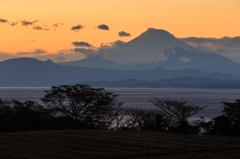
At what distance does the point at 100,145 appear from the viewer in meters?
17.0

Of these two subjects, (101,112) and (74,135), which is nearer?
(74,135)

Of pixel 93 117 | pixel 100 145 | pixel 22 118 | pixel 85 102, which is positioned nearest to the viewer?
pixel 100 145

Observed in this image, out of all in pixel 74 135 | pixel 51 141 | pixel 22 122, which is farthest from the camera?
pixel 22 122

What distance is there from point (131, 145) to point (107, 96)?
16.8 meters

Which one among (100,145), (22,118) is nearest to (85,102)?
(22,118)

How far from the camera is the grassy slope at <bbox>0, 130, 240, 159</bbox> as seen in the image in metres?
15.8

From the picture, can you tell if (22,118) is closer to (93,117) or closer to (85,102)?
(85,102)

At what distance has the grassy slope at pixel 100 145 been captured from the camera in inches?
623

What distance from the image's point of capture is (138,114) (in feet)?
119

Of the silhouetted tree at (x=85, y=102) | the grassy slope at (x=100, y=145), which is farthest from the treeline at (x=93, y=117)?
the grassy slope at (x=100, y=145)

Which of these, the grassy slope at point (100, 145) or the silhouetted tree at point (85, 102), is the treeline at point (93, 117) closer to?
the silhouetted tree at point (85, 102)

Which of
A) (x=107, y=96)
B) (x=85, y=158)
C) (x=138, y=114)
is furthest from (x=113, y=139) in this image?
(x=138, y=114)

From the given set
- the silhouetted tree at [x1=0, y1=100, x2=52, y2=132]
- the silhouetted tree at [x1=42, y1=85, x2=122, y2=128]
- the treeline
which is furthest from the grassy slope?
the silhouetted tree at [x1=42, y1=85, x2=122, y2=128]

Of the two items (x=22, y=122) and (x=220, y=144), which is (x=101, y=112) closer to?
(x=22, y=122)
